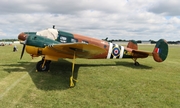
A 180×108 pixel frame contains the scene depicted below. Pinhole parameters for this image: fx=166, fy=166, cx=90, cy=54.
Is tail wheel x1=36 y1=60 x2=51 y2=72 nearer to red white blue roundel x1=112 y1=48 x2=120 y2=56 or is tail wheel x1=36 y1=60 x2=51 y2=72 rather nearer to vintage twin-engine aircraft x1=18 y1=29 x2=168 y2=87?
vintage twin-engine aircraft x1=18 y1=29 x2=168 y2=87

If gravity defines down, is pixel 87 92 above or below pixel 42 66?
below

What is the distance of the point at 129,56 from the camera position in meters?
11.9

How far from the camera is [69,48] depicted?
25.1ft

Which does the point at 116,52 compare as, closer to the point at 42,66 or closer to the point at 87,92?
the point at 42,66

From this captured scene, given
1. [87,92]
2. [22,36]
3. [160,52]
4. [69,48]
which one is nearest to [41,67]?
[69,48]

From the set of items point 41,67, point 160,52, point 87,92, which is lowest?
point 87,92

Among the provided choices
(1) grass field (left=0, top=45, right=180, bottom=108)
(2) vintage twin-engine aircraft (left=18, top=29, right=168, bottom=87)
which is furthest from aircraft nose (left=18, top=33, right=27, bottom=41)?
(1) grass field (left=0, top=45, right=180, bottom=108)

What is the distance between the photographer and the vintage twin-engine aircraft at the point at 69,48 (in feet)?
24.8

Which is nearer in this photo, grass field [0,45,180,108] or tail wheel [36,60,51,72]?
grass field [0,45,180,108]

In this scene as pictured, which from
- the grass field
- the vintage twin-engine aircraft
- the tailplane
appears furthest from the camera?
the tailplane

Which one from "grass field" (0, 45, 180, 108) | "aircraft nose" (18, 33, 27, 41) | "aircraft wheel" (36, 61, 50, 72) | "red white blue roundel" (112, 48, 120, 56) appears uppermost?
"aircraft nose" (18, 33, 27, 41)

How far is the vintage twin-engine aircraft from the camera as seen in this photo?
7551mm

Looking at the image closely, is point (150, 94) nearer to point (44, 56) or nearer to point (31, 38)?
point (44, 56)

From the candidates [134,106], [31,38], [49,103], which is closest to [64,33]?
[31,38]
